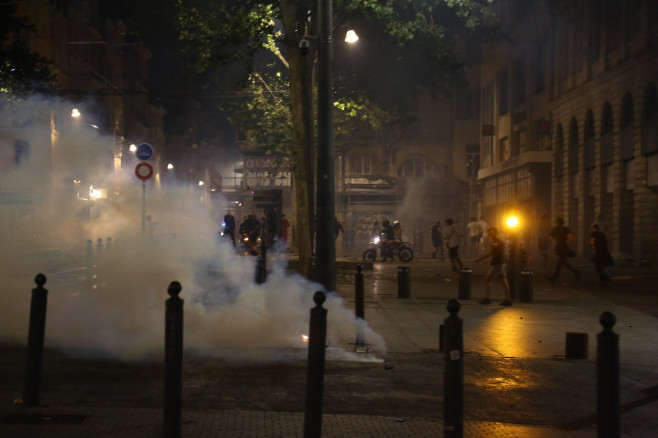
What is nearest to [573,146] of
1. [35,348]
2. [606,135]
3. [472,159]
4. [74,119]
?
[606,135]

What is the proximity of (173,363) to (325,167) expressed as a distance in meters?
6.90

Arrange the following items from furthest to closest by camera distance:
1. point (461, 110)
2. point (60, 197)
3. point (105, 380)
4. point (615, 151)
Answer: point (461, 110), point (615, 151), point (60, 197), point (105, 380)

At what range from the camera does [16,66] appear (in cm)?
2261

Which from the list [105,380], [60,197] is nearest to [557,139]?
[60,197]

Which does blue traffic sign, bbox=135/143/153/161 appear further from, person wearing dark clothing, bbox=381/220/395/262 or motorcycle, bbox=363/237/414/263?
A: person wearing dark clothing, bbox=381/220/395/262

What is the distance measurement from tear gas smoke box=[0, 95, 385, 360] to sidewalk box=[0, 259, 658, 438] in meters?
0.94

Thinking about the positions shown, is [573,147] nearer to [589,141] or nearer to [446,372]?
[589,141]

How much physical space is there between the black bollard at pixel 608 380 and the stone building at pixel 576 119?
2296cm

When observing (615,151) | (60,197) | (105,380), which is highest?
(615,151)

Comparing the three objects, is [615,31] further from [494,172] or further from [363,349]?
[363,349]

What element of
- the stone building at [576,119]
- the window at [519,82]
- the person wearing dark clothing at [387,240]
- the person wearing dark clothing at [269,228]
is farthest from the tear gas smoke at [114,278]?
the window at [519,82]

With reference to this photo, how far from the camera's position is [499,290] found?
19.4 meters

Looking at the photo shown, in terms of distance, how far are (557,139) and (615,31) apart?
8.09m

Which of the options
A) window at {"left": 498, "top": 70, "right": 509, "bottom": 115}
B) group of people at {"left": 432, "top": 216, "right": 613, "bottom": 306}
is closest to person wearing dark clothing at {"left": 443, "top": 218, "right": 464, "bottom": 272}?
group of people at {"left": 432, "top": 216, "right": 613, "bottom": 306}
